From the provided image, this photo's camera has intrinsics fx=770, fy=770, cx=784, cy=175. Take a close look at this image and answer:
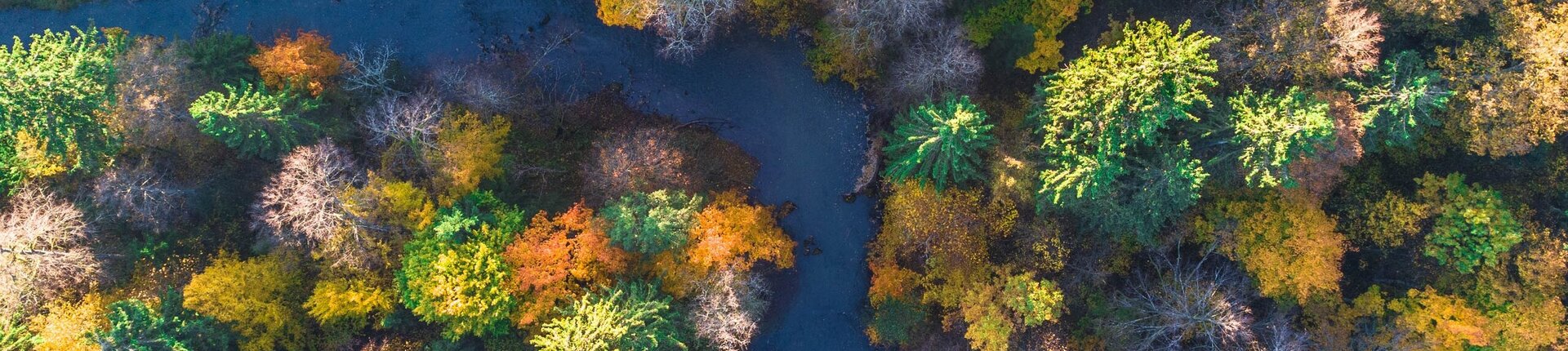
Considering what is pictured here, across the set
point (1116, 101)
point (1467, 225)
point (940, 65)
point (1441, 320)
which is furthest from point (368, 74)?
point (1441, 320)

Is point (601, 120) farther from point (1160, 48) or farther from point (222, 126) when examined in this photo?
point (1160, 48)

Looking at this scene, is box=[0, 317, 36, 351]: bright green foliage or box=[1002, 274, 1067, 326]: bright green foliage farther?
box=[1002, 274, 1067, 326]: bright green foliage

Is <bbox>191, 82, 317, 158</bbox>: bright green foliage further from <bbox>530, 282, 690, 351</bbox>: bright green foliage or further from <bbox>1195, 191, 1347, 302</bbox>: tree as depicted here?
<bbox>1195, 191, 1347, 302</bbox>: tree

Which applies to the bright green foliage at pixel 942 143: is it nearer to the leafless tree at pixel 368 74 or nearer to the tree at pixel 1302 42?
the tree at pixel 1302 42

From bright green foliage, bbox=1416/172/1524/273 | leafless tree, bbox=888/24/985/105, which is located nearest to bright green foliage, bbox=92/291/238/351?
leafless tree, bbox=888/24/985/105

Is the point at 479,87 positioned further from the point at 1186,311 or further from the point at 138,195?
the point at 1186,311

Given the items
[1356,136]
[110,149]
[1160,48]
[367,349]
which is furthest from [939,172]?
[110,149]
